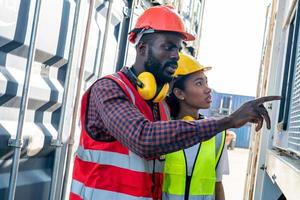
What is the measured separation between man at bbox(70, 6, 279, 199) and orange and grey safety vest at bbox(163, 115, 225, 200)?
6.9 inches

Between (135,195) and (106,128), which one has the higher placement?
(106,128)

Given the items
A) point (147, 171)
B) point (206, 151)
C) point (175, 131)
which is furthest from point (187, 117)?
point (175, 131)

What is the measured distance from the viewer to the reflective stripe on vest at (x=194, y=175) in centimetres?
212

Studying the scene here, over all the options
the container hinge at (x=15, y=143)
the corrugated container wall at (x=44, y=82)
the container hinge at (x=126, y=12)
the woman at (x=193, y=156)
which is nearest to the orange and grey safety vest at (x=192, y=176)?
the woman at (x=193, y=156)

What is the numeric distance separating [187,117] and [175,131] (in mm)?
833

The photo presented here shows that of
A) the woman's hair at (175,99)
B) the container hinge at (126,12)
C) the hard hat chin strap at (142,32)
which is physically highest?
the container hinge at (126,12)

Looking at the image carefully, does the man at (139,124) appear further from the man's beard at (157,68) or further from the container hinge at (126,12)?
the container hinge at (126,12)

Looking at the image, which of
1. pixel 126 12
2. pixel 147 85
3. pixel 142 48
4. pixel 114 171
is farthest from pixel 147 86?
pixel 126 12

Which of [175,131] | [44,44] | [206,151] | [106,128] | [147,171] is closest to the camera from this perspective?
[175,131]

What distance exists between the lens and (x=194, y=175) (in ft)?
7.05

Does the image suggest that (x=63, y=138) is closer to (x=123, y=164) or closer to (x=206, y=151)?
(x=123, y=164)

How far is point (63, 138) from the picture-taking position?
6.69 feet

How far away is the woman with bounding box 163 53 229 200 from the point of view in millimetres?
2131

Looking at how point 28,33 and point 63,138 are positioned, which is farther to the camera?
point 63,138
